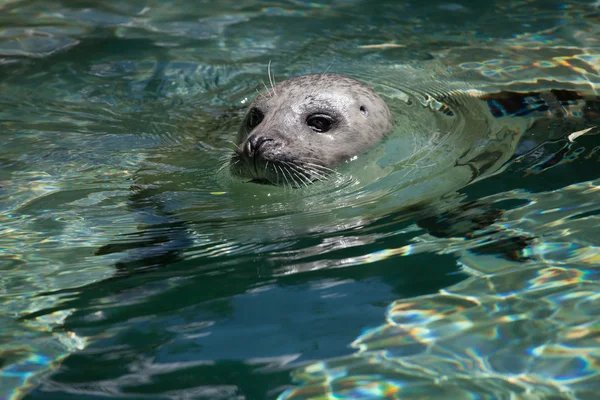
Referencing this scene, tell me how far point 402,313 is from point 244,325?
564 millimetres

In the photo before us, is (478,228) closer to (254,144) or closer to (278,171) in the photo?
(278,171)

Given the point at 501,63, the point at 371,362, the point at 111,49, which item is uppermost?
the point at 111,49

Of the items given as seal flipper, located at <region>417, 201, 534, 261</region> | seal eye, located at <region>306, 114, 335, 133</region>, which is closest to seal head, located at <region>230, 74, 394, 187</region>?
seal eye, located at <region>306, 114, 335, 133</region>

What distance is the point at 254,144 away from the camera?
3951 millimetres

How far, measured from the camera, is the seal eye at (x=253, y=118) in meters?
4.58

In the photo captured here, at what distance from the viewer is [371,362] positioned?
230 cm

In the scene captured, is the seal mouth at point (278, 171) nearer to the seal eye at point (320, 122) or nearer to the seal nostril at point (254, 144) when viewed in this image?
the seal nostril at point (254, 144)

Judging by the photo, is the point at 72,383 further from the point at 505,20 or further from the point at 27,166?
the point at 505,20

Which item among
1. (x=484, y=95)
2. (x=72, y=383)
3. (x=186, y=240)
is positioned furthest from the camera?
(x=484, y=95)

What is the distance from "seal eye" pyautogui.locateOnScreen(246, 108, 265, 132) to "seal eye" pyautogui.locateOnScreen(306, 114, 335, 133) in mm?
335

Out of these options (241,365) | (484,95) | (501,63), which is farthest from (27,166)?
(501,63)

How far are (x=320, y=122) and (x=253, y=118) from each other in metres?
0.48

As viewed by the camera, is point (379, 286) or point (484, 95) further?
point (484, 95)

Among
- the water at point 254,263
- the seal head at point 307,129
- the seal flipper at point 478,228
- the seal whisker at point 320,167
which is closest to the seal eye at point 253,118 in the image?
the seal head at point 307,129
